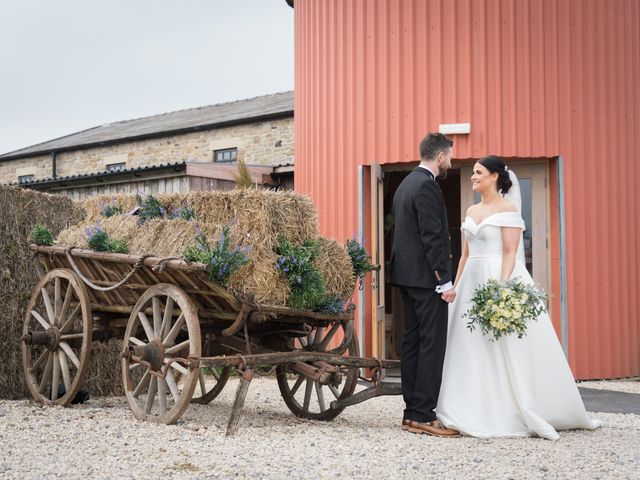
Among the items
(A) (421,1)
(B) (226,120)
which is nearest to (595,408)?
(A) (421,1)

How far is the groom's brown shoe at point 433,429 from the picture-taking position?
5.21m

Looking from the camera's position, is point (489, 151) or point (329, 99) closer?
point (489, 151)

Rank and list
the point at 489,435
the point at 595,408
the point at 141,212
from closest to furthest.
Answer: the point at 489,435 → the point at 141,212 → the point at 595,408

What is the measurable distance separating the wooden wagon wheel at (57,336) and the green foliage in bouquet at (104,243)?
1.23 ft

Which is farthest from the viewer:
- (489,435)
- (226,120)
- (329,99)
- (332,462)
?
(226,120)

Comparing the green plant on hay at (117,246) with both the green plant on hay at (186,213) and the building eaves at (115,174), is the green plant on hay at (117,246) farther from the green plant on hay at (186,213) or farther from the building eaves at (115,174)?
the building eaves at (115,174)

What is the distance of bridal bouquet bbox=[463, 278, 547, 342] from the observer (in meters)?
5.29

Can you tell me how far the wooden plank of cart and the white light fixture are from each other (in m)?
3.36

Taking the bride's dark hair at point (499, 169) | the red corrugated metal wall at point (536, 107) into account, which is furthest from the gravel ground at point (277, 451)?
the red corrugated metal wall at point (536, 107)

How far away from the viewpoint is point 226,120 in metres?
16.8

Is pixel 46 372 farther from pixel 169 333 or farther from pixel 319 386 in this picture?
pixel 319 386

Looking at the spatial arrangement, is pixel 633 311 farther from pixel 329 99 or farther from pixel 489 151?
pixel 329 99

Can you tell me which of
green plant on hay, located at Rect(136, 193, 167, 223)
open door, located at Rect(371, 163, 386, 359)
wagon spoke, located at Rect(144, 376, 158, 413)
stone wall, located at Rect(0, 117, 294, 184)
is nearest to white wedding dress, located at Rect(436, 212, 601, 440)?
wagon spoke, located at Rect(144, 376, 158, 413)

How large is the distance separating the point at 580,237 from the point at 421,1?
3191 mm
